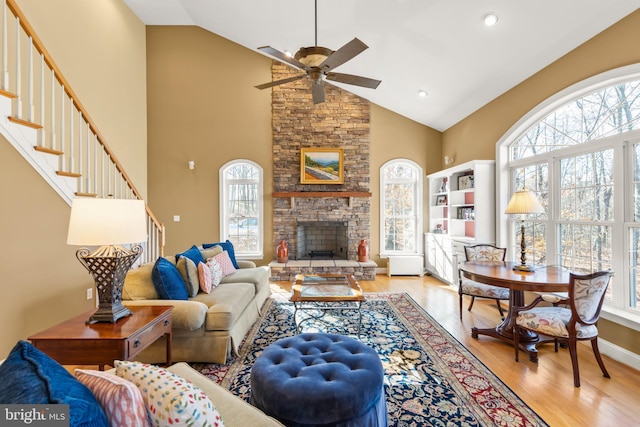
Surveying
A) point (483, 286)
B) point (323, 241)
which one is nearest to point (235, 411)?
point (483, 286)

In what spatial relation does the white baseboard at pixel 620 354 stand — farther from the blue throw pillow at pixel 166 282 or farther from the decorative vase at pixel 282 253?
the decorative vase at pixel 282 253

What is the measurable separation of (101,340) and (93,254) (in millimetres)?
554

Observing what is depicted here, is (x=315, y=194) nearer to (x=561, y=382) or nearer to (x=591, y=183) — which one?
(x=591, y=183)

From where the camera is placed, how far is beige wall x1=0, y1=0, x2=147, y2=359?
256 cm

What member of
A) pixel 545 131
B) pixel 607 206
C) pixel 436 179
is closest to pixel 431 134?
pixel 436 179

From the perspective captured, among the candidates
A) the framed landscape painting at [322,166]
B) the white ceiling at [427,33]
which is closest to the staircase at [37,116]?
the white ceiling at [427,33]

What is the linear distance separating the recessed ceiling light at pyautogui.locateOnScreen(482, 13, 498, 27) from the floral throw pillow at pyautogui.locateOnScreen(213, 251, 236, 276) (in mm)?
3994

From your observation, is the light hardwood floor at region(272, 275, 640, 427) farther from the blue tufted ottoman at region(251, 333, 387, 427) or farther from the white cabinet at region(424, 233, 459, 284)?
the white cabinet at region(424, 233, 459, 284)

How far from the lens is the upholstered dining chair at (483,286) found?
348cm

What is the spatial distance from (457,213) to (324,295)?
3.42 meters

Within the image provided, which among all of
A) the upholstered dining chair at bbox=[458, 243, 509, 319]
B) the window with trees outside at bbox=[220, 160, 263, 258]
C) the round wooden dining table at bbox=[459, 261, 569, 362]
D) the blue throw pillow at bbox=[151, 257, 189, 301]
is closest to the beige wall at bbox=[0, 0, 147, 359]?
the blue throw pillow at bbox=[151, 257, 189, 301]

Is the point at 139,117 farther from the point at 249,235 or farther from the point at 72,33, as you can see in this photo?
the point at 249,235

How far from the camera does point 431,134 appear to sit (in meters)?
6.47

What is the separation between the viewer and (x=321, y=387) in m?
1.57
